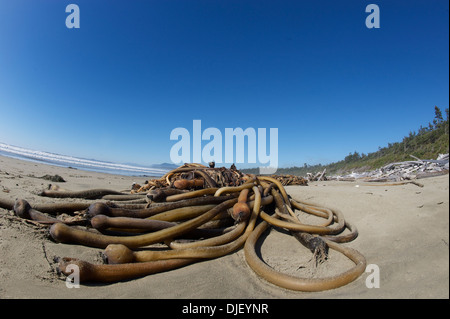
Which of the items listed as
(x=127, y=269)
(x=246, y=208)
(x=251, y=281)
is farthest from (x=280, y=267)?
(x=127, y=269)

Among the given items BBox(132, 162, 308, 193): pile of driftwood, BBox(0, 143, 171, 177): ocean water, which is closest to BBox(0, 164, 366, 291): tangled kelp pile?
BBox(132, 162, 308, 193): pile of driftwood

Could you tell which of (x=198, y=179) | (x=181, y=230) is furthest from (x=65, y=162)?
(x=181, y=230)

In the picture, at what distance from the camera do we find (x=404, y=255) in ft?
4.34

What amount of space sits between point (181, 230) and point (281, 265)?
0.85 m

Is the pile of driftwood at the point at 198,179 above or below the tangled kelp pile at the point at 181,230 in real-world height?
above

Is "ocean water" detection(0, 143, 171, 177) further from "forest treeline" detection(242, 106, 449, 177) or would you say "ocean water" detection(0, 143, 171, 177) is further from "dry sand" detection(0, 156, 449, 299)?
"dry sand" detection(0, 156, 449, 299)

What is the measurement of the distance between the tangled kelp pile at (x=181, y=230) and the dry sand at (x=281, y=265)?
0.06 meters

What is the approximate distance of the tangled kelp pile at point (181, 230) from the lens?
5.12ft

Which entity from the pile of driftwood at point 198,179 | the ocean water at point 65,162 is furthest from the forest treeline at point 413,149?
the ocean water at point 65,162

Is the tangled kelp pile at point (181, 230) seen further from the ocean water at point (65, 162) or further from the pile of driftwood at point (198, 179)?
the ocean water at point (65, 162)

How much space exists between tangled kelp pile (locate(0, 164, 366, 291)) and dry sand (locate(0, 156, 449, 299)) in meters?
0.06

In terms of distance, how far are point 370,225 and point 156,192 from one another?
2123 millimetres
